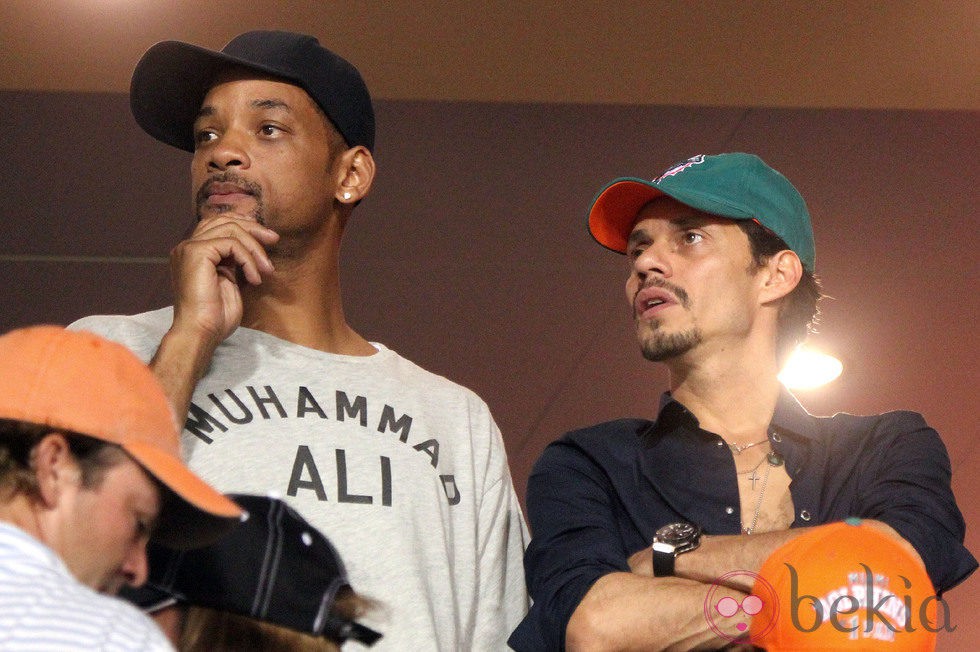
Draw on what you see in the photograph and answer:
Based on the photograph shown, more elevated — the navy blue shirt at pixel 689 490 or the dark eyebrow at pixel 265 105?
the dark eyebrow at pixel 265 105

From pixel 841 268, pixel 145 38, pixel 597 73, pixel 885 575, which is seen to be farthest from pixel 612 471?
pixel 841 268

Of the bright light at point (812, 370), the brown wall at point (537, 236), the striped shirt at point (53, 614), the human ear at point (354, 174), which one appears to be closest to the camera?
the striped shirt at point (53, 614)

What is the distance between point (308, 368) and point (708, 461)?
22.9 inches

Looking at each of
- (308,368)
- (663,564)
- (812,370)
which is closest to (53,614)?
(663,564)

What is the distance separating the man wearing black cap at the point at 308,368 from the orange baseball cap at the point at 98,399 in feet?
1.62

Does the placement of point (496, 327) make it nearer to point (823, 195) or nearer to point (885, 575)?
point (823, 195)

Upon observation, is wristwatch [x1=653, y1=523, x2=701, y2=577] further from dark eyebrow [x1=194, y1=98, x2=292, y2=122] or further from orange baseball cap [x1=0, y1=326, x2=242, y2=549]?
dark eyebrow [x1=194, y1=98, x2=292, y2=122]

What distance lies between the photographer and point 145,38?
330 cm

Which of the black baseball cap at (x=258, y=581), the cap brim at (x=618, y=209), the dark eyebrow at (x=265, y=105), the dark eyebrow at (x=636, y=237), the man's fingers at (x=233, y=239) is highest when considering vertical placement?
the dark eyebrow at (x=265, y=105)

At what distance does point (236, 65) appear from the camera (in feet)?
6.81

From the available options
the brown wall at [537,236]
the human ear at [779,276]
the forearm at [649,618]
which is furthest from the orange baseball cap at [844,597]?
the brown wall at [537,236]

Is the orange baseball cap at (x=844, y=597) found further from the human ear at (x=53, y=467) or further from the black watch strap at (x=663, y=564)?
the human ear at (x=53, y=467)

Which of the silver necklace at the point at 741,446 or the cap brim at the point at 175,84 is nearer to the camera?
the silver necklace at the point at 741,446

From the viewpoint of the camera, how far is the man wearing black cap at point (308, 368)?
177 cm
